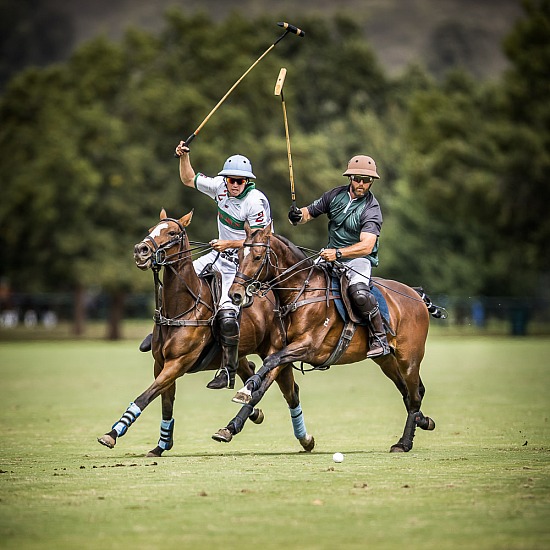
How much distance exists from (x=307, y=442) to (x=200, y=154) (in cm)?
3359

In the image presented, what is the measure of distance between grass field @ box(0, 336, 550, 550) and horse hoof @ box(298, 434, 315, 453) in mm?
221

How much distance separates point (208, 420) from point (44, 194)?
27876 mm

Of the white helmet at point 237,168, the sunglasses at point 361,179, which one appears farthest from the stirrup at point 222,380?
the sunglasses at point 361,179

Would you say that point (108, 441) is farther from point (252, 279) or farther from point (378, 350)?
point (378, 350)

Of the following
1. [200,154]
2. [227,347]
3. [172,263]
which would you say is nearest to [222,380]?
[227,347]

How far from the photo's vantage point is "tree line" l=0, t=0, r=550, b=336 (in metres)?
44.9

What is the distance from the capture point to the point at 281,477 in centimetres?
1004

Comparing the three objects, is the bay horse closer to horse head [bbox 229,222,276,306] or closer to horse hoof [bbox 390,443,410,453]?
horse head [bbox 229,222,276,306]

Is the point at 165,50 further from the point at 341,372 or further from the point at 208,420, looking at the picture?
the point at 208,420

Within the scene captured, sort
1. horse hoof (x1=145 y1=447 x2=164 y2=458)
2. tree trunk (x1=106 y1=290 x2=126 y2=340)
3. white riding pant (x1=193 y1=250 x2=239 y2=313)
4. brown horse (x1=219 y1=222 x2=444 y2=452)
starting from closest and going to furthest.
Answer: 1. brown horse (x1=219 y1=222 x2=444 y2=452)
2. horse hoof (x1=145 y1=447 x2=164 y2=458)
3. white riding pant (x1=193 y1=250 x2=239 y2=313)
4. tree trunk (x1=106 y1=290 x2=126 y2=340)

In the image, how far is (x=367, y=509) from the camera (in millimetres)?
8430

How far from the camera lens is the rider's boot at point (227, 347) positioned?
12227 mm

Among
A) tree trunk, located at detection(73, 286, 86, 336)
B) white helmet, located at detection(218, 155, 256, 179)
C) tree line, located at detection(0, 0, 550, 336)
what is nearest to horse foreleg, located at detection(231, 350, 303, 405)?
white helmet, located at detection(218, 155, 256, 179)

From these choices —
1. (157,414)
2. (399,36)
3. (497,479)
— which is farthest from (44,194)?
(399,36)
